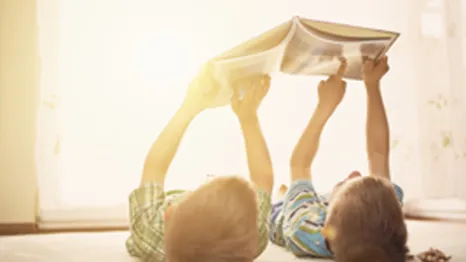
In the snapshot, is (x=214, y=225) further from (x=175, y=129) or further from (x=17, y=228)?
(x=17, y=228)

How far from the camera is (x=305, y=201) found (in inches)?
40.7

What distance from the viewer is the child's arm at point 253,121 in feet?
4.09

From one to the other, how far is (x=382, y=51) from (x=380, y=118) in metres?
0.25

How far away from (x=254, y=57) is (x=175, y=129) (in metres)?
0.24

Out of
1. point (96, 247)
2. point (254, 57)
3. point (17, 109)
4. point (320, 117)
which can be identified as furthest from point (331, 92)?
point (17, 109)

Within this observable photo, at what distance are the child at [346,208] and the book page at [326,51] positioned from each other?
0.03 meters

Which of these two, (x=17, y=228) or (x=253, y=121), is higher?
(x=253, y=121)

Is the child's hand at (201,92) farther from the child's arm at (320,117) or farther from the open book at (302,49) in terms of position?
the child's arm at (320,117)

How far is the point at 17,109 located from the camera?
184 centimetres

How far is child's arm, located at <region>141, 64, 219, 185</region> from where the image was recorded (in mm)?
1061

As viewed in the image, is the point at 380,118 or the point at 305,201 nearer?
the point at 305,201

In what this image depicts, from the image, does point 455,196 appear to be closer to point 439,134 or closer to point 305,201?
point 439,134

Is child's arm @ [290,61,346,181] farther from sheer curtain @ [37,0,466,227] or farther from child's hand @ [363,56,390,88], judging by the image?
sheer curtain @ [37,0,466,227]

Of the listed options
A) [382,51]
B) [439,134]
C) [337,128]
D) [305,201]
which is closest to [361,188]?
[305,201]
